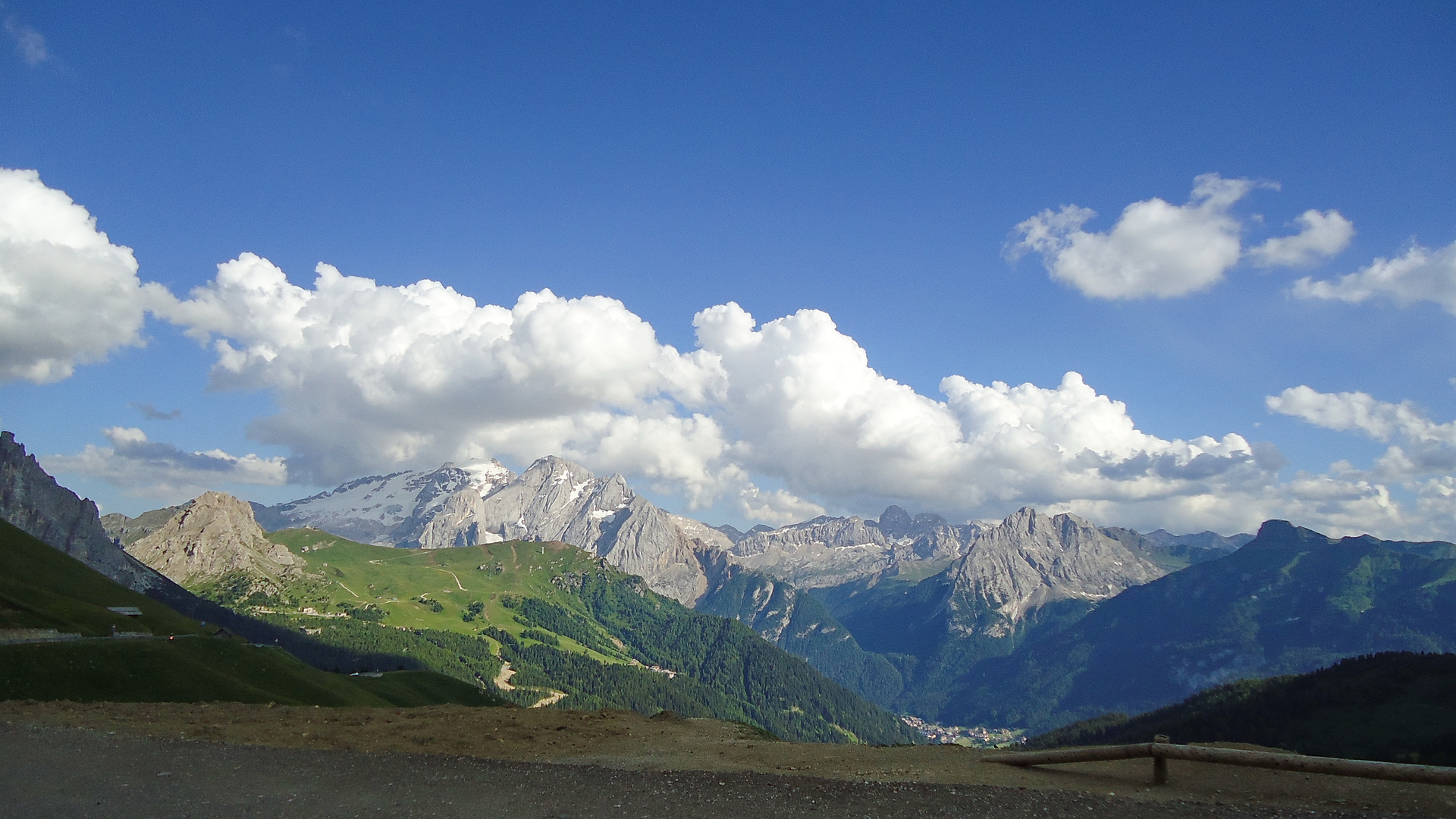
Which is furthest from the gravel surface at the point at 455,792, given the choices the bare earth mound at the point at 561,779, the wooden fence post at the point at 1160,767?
the wooden fence post at the point at 1160,767

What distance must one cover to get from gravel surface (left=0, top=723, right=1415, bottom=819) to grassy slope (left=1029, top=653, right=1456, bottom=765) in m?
130

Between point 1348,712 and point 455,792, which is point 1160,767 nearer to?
point 455,792

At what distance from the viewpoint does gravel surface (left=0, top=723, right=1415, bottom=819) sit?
17328 millimetres

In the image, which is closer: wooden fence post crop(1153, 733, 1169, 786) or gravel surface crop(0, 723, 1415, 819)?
gravel surface crop(0, 723, 1415, 819)

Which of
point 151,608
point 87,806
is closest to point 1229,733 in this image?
point 87,806

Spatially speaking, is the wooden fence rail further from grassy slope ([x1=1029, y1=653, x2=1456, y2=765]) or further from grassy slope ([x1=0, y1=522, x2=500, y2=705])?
grassy slope ([x1=1029, y1=653, x2=1456, y2=765])

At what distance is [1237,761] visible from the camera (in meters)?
19.8

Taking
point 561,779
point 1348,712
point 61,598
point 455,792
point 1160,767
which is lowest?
point 1348,712

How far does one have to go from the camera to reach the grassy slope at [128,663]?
4847 cm

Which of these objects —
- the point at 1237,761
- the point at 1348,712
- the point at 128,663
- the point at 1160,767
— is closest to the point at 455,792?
the point at 1160,767

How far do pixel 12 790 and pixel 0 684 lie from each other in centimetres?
3303

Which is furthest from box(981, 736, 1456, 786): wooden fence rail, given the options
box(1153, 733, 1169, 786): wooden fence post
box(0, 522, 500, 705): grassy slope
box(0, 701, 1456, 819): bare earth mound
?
box(0, 522, 500, 705): grassy slope

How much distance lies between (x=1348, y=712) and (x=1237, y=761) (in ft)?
582

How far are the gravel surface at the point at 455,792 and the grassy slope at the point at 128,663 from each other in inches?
1193
